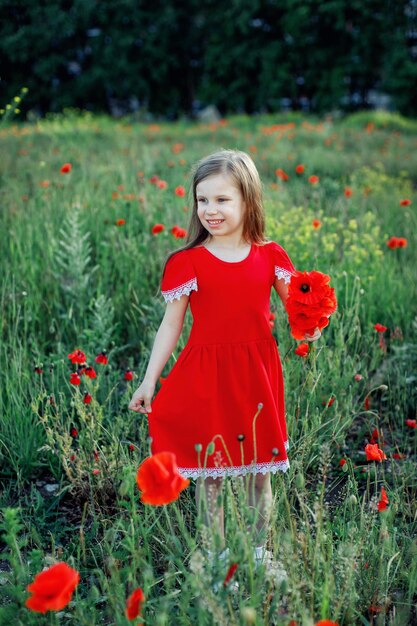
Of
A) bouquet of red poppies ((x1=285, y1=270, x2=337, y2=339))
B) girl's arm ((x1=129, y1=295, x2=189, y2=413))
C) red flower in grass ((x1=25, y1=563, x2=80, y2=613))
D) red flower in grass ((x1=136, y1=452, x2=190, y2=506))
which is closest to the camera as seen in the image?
red flower in grass ((x1=25, y1=563, x2=80, y2=613))

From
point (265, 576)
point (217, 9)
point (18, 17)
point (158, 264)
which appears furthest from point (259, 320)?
point (18, 17)

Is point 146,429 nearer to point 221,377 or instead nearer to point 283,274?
point 221,377

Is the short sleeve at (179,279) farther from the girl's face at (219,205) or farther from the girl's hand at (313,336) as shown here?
the girl's hand at (313,336)

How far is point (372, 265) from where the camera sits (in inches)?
142

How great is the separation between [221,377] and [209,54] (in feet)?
63.4

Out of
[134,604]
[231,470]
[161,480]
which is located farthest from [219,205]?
[134,604]

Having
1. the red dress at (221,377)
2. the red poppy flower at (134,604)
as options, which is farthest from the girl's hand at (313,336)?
the red poppy flower at (134,604)

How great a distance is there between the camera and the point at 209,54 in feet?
64.3

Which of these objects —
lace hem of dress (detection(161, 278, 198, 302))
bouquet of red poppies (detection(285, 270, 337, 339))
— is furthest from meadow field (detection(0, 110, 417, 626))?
lace hem of dress (detection(161, 278, 198, 302))

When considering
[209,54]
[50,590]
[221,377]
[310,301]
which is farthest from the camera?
[209,54]

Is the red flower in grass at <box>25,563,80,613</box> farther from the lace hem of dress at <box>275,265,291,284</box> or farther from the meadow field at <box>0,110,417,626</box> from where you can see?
the lace hem of dress at <box>275,265,291,284</box>

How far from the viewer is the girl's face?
1.95 m

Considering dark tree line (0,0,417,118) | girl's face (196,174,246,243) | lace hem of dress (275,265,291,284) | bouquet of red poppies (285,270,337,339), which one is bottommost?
bouquet of red poppies (285,270,337,339)

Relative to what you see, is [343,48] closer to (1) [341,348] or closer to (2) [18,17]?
(2) [18,17]
